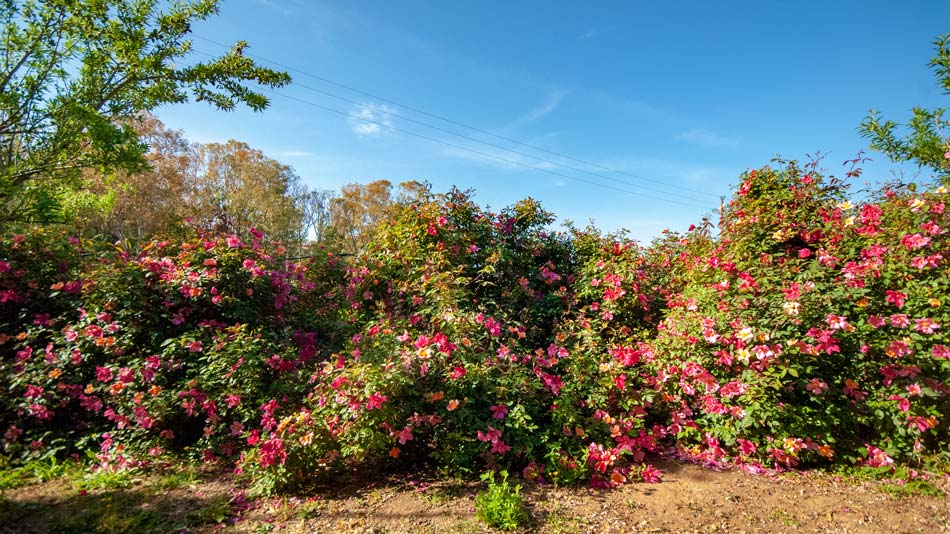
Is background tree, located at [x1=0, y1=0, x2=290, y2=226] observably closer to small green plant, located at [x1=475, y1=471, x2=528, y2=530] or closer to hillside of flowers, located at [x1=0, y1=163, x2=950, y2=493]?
hillside of flowers, located at [x1=0, y1=163, x2=950, y2=493]

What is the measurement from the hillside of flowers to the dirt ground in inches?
6.5

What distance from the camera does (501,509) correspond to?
7.11ft

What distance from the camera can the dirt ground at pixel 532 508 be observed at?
2.17m

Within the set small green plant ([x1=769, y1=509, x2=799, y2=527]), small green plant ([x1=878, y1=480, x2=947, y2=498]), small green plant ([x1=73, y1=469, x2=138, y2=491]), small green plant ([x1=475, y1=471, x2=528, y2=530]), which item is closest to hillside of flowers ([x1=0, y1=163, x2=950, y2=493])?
small green plant ([x1=73, y1=469, x2=138, y2=491])

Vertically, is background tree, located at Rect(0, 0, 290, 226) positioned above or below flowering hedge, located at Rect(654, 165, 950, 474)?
above

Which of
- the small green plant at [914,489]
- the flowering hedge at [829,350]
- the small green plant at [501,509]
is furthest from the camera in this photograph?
the flowering hedge at [829,350]

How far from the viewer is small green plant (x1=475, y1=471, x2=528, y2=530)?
83.5 inches

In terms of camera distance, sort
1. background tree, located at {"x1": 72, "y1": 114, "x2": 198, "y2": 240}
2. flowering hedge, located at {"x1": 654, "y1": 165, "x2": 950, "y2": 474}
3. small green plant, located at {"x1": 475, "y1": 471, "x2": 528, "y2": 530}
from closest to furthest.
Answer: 1. small green plant, located at {"x1": 475, "y1": 471, "x2": 528, "y2": 530}
2. flowering hedge, located at {"x1": 654, "y1": 165, "x2": 950, "y2": 474}
3. background tree, located at {"x1": 72, "y1": 114, "x2": 198, "y2": 240}

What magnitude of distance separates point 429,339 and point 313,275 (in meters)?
2.42

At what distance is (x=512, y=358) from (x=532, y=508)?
1009mm

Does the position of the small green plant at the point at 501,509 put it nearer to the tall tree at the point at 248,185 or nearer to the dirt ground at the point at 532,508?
the dirt ground at the point at 532,508

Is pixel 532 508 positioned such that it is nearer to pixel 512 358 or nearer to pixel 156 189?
pixel 512 358

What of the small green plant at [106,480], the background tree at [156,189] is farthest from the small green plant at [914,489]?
the background tree at [156,189]

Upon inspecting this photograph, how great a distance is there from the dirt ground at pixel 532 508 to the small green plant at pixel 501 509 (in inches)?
2.2
